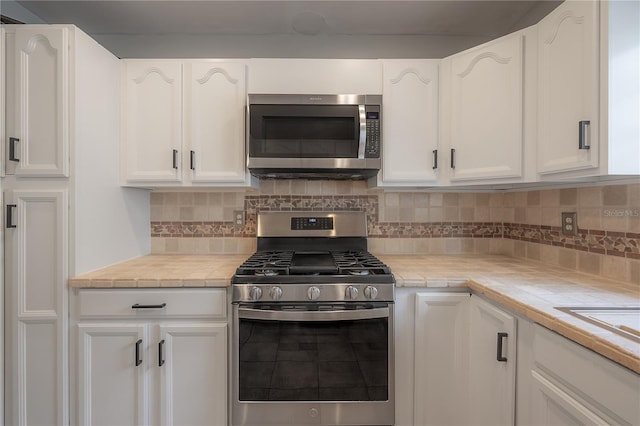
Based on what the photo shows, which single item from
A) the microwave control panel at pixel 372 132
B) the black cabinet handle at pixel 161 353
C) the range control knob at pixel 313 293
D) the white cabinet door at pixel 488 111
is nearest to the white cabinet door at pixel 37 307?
the black cabinet handle at pixel 161 353

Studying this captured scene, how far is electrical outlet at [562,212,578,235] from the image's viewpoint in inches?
61.8

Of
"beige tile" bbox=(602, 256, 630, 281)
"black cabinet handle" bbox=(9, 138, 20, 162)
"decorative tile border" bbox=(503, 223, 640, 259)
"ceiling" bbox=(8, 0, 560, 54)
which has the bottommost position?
"beige tile" bbox=(602, 256, 630, 281)

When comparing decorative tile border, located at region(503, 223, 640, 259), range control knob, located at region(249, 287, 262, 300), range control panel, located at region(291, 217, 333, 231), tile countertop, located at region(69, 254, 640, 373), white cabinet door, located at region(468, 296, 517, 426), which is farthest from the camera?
range control panel, located at region(291, 217, 333, 231)

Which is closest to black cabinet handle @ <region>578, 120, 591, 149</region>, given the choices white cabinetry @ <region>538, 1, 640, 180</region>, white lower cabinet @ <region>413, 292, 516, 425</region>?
white cabinetry @ <region>538, 1, 640, 180</region>

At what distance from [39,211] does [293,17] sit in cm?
171

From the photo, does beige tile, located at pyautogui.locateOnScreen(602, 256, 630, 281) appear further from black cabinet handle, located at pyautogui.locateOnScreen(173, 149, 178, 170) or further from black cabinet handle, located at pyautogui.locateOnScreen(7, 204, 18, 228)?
black cabinet handle, located at pyautogui.locateOnScreen(7, 204, 18, 228)

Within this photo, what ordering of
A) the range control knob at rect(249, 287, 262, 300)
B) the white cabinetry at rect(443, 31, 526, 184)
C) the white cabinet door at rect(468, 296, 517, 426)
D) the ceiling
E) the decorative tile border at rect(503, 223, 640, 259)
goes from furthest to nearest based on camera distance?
the ceiling
the white cabinetry at rect(443, 31, 526, 184)
the range control knob at rect(249, 287, 262, 300)
the decorative tile border at rect(503, 223, 640, 259)
the white cabinet door at rect(468, 296, 517, 426)

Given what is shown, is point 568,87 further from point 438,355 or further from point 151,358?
point 151,358

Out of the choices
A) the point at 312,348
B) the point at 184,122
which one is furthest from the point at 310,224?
the point at 184,122

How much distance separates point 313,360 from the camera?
1.45m

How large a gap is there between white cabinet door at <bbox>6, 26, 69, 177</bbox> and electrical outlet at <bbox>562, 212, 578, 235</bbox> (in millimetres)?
2410

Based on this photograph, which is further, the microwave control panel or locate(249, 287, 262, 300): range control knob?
the microwave control panel

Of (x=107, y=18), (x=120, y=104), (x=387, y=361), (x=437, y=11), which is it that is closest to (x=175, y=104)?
(x=120, y=104)

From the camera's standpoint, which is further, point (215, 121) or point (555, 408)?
point (215, 121)
